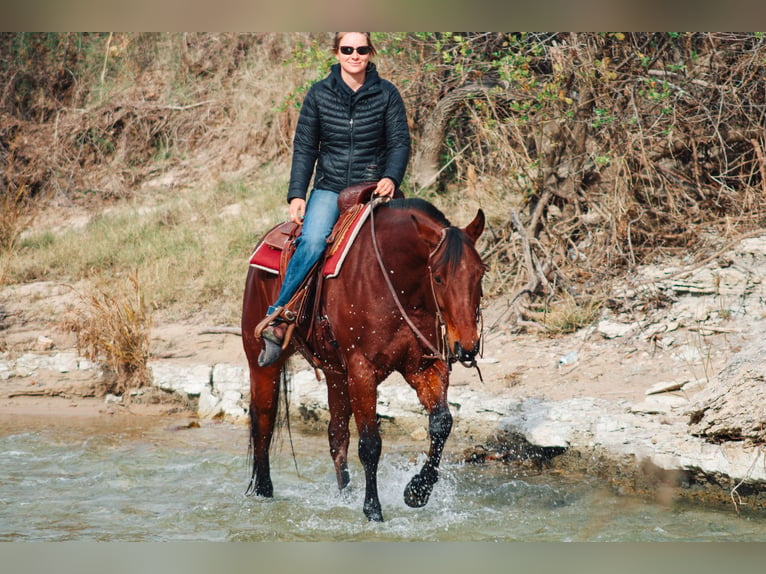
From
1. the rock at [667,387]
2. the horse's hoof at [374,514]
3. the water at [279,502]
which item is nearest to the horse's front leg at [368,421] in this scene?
the horse's hoof at [374,514]

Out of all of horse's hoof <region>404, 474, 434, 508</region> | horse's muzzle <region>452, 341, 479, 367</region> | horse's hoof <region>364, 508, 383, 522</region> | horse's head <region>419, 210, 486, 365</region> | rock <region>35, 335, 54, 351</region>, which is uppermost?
horse's head <region>419, 210, 486, 365</region>

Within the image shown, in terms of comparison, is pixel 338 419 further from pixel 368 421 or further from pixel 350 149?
pixel 350 149

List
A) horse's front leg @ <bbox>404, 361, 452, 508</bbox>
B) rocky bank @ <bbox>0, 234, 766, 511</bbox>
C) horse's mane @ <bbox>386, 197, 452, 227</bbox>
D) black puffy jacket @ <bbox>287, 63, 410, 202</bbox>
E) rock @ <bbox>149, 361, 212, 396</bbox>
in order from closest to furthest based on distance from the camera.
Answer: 1. horse's mane @ <bbox>386, 197, 452, 227</bbox>
2. horse's front leg @ <bbox>404, 361, 452, 508</bbox>
3. black puffy jacket @ <bbox>287, 63, 410, 202</bbox>
4. rocky bank @ <bbox>0, 234, 766, 511</bbox>
5. rock @ <bbox>149, 361, 212, 396</bbox>

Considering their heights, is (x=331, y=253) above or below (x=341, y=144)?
below

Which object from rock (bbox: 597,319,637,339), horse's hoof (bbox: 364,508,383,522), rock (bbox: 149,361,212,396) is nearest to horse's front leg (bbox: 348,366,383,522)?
horse's hoof (bbox: 364,508,383,522)

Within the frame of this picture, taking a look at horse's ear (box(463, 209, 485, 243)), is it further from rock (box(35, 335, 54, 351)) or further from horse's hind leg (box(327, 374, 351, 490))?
rock (box(35, 335, 54, 351))

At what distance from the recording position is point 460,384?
819 cm

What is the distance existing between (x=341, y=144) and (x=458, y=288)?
5.00ft

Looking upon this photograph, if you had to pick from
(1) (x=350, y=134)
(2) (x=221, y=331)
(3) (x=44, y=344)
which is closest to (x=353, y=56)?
(1) (x=350, y=134)

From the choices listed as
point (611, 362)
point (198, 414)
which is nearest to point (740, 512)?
point (611, 362)

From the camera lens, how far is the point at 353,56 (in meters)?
5.66

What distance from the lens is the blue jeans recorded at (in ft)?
18.6

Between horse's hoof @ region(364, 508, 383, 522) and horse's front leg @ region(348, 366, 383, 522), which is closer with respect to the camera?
horse's front leg @ region(348, 366, 383, 522)
